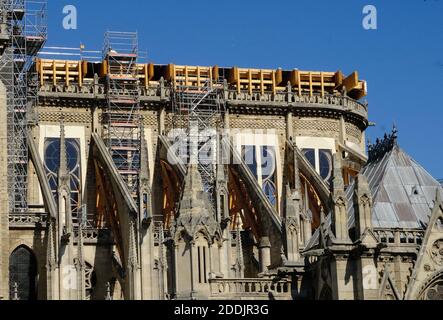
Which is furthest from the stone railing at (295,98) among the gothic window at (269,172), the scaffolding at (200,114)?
the gothic window at (269,172)

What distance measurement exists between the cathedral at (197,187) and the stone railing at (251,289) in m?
0.05

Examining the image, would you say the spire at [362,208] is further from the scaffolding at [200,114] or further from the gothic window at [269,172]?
the gothic window at [269,172]

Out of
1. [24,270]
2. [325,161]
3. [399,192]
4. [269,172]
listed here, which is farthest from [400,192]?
[325,161]

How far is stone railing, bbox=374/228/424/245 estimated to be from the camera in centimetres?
4412

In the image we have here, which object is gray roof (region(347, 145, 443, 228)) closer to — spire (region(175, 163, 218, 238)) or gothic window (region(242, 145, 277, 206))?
spire (region(175, 163, 218, 238))

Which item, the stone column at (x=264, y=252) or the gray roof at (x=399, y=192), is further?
the stone column at (x=264, y=252)

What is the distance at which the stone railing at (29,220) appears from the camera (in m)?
65.1

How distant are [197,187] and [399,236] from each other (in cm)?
Answer: 626

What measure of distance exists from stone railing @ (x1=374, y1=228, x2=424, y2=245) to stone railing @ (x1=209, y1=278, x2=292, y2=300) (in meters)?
3.65

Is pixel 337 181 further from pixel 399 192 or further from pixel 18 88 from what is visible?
pixel 18 88

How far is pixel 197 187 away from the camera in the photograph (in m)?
45.5
